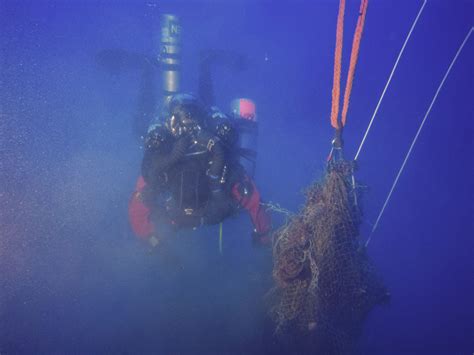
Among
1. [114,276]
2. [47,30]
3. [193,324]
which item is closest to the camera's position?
[193,324]

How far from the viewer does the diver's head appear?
4168 millimetres

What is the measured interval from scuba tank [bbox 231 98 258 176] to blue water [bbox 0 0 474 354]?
2.14 meters

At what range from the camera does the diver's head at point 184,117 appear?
417 centimetres

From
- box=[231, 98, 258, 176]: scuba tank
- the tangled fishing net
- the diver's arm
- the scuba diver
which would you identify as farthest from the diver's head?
the tangled fishing net

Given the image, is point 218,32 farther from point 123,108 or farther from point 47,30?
point 47,30

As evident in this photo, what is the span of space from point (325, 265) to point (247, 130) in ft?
9.52

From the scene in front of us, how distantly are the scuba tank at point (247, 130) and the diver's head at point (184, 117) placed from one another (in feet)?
3.22

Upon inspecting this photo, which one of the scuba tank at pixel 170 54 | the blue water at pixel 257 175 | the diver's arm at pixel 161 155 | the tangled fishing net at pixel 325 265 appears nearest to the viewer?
the tangled fishing net at pixel 325 265

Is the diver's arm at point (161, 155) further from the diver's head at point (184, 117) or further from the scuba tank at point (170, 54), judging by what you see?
the scuba tank at point (170, 54)

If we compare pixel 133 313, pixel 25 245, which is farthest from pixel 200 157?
pixel 25 245

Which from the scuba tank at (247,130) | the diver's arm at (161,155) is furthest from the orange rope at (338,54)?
the scuba tank at (247,130)

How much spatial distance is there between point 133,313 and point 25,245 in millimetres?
4952

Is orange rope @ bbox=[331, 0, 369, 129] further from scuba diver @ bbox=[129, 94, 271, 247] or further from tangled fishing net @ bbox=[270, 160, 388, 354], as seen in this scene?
scuba diver @ bbox=[129, 94, 271, 247]

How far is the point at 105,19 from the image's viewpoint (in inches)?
513
